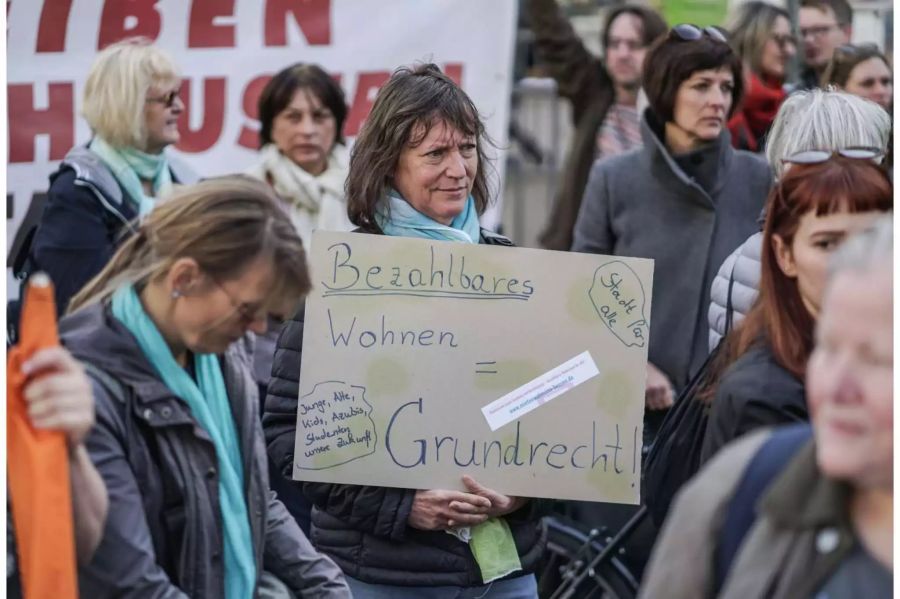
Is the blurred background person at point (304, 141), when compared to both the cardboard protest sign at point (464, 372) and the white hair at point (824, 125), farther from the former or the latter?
the cardboard protest sign at point (464, 372)

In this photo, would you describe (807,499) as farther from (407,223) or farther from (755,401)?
(407,223)

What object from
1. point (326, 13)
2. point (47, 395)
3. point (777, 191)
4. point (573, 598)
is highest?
point (326, 13)

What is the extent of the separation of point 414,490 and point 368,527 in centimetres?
Result: 13

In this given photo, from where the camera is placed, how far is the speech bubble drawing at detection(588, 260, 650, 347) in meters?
3.78

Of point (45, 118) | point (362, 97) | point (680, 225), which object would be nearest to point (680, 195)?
point (680, 225)

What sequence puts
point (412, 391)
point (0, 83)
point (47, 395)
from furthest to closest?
1. point (412, 391)
2. point (0, 83)
3. point (47, 395)

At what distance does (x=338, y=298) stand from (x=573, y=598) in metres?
1.96

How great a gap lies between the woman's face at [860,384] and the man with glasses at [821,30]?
604 cm

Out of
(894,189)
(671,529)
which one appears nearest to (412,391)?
(894,189)

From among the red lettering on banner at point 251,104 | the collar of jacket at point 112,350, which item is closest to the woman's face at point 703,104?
the red lettering on banner at point 251,104

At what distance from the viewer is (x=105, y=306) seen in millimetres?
Answer: 2992

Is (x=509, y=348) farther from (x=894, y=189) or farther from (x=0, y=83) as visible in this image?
(x=0, y=83)

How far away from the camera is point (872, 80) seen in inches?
260

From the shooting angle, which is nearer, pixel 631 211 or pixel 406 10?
pixel 631 211
